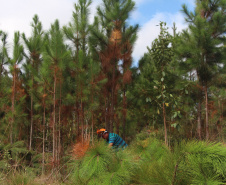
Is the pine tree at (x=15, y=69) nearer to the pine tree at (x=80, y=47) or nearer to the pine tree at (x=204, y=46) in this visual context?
the pine tree at (x=80, y=47)

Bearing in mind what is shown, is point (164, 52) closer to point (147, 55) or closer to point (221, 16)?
point (221, 16)

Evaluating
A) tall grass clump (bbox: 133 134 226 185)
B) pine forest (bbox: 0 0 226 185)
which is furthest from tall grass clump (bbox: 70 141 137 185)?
pine forest (bbox: 0 0 226 185)

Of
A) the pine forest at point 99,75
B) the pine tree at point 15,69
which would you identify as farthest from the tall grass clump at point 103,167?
the pine tree at point 15,69

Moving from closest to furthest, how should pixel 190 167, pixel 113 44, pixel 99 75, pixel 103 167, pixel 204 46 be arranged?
1. pixel 190 167
2. pixel 103 167
3. pixel 204 46
4. pixel 99 75
5. pixel 113 44

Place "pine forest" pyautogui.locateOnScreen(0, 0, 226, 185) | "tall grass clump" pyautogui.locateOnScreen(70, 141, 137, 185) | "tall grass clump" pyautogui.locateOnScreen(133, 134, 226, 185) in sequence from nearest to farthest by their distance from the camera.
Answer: "tall grass clump" pyautogui.locateOnScreen(133, 134, 226, 185) → "tall grass clump" pyautogui.locateOnScreen(70, 141, 137, 185) → "pine forest" pyautogui.locateOnScreen(0, 0, 226, 185)

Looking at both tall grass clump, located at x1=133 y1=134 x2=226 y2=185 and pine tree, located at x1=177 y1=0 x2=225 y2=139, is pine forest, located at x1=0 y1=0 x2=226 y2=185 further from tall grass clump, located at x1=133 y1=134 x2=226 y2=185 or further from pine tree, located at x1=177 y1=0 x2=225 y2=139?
tall grass clump, located at x1=133 y1=134 x2=226 y2=185

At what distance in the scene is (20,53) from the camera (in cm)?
945

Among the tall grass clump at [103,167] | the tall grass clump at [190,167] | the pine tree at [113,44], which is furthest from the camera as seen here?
the pine tree at [113,44]

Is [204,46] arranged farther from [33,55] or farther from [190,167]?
[190,167]

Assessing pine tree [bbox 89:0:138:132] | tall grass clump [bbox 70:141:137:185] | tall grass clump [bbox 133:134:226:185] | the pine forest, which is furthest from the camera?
pine tree [bbox 89:0:138:132]

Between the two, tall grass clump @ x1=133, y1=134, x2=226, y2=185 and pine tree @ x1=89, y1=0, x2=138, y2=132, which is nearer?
tall grass clump @ x1=133, y1=134, x2=226, y2=185

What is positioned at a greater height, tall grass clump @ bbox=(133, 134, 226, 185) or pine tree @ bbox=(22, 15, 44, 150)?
pine tree @ bbox=(22, 15, 44, 150)

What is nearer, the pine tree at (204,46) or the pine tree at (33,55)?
the pine tree at (204,46)

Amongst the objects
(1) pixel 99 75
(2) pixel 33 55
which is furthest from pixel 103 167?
(2) pixel 33 55
